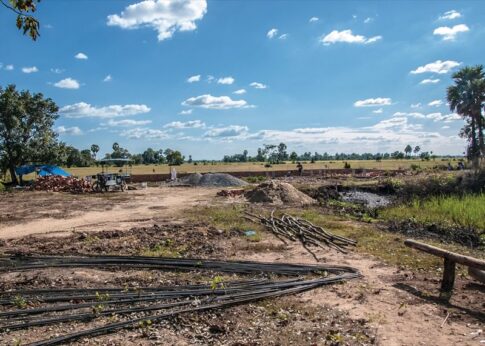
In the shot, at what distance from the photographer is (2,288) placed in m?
6.97

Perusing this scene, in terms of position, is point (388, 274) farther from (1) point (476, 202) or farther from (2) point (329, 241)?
(1) point (476, 202)

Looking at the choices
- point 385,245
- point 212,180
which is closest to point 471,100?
point 212,180

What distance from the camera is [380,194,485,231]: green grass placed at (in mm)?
13073

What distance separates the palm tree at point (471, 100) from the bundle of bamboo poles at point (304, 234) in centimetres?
3497

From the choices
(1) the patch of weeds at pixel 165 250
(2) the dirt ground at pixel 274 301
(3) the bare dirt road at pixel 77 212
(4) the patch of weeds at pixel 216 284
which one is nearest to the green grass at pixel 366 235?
(2) the dirt ground at pixel 274 301

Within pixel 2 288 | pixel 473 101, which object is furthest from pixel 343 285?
pixel 473 101

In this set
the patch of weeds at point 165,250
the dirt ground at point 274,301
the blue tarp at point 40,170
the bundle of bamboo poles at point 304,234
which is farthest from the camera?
the blue tarp at point 40,170

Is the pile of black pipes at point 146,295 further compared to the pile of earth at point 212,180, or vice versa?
the pile of earth at point 212,180

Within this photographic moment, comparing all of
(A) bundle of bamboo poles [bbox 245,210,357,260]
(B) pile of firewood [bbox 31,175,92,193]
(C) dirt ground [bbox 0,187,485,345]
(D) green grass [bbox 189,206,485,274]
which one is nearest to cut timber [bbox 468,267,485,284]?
(C) dirt ground [bbox 0,187,485,345]

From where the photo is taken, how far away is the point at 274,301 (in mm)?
6449

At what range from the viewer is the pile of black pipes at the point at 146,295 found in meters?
5.64

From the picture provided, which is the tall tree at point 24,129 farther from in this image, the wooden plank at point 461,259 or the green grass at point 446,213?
the wooden plank at point 461,259

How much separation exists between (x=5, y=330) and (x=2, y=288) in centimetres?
189

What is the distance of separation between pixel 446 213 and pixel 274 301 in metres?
10.5
